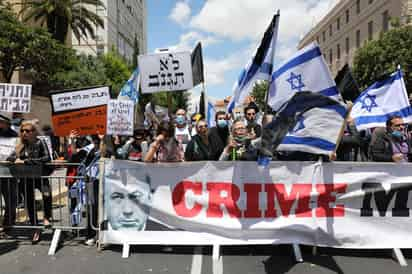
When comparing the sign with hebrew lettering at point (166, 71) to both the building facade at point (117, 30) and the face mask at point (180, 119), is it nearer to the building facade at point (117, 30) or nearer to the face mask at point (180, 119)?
the face mask at point (180, 119)

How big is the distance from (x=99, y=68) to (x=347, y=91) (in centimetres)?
2814

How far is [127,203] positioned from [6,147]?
2.17m

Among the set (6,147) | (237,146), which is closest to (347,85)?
(237,146)

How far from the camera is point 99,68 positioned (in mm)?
30688

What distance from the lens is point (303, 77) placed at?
14.6 feet

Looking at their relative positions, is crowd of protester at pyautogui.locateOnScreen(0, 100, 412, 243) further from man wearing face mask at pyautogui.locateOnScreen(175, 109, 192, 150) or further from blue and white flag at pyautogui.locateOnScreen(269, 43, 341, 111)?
man wearing face mask at pyautogui.locateOnScreen(175, 109, 192, 150)

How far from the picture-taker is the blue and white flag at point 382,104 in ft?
18.4

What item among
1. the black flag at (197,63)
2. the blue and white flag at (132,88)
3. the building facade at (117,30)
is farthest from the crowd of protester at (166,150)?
the building facade at (117,30)

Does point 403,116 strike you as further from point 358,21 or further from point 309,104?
point 358,21

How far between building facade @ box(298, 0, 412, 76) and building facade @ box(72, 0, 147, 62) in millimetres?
30408

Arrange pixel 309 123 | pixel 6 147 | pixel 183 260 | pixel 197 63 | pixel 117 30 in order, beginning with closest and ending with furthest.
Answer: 1. pixel 309 123
2. pixel 183 260
3. pixel 6 147
4. pixel 197 63
5. pixel 117 30

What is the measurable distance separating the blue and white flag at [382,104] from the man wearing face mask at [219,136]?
236cm

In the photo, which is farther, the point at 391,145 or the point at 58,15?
the point at 58,15

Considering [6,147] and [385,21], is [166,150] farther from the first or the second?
[385,21]
